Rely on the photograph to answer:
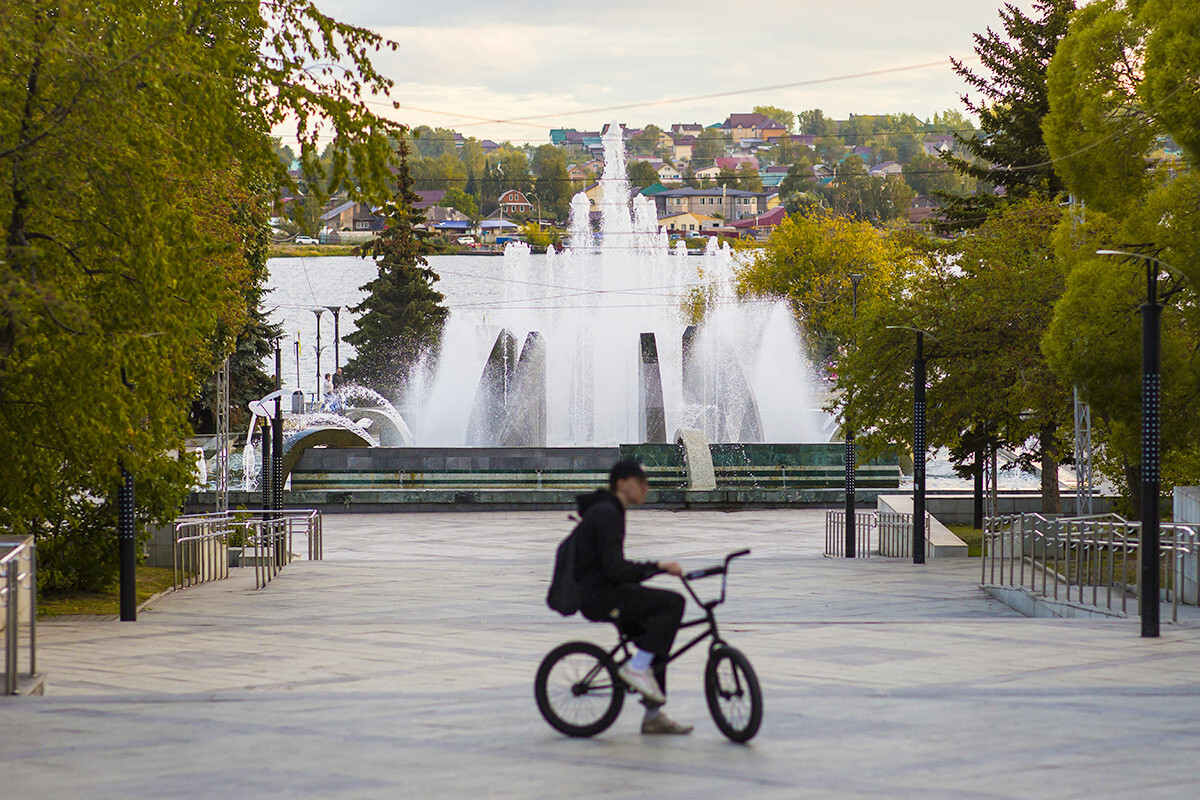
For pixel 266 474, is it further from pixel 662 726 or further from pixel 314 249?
pixel 314 249

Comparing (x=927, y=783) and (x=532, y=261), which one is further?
(x=532, y=261)

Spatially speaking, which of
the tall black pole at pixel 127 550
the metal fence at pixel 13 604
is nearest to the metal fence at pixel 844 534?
the tall black pole at pixel 127 550

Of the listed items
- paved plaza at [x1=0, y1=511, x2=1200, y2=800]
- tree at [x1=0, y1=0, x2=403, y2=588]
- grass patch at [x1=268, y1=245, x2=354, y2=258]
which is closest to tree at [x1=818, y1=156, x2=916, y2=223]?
grass patch at [x1=268, y1=245, x2=354, y2=258]

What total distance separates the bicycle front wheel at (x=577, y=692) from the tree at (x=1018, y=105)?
37.4 metres

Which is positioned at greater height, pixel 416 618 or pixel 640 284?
pixel 640 284

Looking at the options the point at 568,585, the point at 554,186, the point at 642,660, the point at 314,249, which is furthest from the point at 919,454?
the point at 554,186

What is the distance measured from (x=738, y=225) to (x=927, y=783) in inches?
7300

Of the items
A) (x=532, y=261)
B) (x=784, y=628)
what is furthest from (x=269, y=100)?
(x=532, y=261)

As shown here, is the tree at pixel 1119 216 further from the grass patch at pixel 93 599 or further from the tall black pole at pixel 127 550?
the grass patch at pixel 93 599

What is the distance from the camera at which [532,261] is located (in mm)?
160375

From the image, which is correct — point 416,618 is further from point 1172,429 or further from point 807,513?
point 807,513

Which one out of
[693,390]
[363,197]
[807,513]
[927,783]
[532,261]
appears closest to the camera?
[927,783]

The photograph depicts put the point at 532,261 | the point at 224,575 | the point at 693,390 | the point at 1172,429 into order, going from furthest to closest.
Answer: the point at 532,261 < the point at 693,390 < the point at 224,575 < the point at 1172,429

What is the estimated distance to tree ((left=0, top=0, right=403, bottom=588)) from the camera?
41.2 feet
